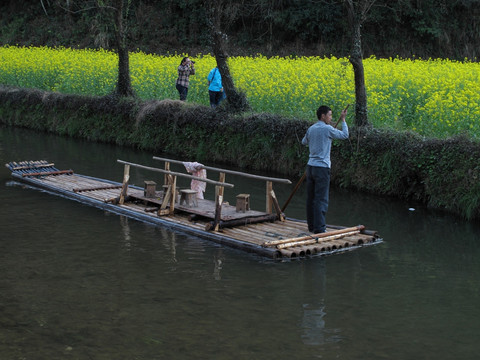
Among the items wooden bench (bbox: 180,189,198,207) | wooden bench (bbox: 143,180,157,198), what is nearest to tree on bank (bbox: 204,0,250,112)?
wooden bench (bbox: 143,180,157,198)

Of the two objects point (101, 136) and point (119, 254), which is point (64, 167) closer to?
point (101, 136)

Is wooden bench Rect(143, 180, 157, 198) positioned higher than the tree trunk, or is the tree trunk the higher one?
the tree trunk

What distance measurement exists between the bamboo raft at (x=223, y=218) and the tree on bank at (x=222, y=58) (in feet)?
17.9

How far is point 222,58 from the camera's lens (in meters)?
20.1

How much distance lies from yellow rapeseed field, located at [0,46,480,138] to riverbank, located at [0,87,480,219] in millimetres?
858

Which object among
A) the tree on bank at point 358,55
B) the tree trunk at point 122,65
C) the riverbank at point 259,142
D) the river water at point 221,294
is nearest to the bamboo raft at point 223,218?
the river water at point 221,294

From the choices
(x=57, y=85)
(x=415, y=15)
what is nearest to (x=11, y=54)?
(x=57, y=85)

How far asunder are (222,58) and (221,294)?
480 inches

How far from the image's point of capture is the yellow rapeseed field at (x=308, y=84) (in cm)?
1608

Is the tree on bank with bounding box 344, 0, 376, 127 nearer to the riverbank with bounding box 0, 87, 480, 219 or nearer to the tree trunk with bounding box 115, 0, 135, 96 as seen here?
the riverbank with bounding box 0, 87, 480, 219

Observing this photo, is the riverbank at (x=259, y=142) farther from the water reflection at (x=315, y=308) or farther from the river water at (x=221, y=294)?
the water reflection at (x=315, y=308)

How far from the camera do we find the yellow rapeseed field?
1608cm

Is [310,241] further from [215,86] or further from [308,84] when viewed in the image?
[215,86]

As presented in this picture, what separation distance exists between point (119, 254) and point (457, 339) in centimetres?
513
